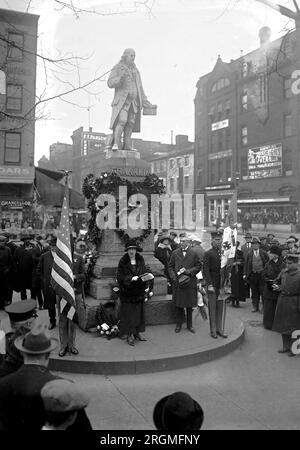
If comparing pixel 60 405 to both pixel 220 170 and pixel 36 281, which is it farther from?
pixel 220 170

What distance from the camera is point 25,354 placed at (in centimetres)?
291

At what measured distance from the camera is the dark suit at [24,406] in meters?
2.51

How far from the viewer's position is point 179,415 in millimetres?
2275

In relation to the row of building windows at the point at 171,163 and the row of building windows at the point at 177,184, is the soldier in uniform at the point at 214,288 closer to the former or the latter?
the row of building windows at the point at 177,184

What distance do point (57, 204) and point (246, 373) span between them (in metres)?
9.68

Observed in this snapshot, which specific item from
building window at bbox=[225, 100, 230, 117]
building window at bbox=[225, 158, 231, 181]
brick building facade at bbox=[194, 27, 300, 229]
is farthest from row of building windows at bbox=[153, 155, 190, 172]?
building window at bbox=[225, 100, 230, 117]

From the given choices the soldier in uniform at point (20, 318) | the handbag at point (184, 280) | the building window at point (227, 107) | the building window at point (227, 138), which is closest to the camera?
the soldier in uniform at point (20, 318)

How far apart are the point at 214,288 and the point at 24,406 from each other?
19.1 ft

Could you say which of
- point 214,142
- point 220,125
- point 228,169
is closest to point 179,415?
point 228,169

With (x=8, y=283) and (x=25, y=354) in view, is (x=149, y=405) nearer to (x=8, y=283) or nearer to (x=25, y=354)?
(x=25, y=354)

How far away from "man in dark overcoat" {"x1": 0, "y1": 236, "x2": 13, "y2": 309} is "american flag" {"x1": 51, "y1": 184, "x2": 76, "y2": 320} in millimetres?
4250

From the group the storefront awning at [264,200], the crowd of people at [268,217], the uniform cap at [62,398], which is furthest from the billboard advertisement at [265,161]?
the uniform cap at [62,398]

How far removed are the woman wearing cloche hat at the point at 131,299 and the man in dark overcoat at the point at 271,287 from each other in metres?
3.10
